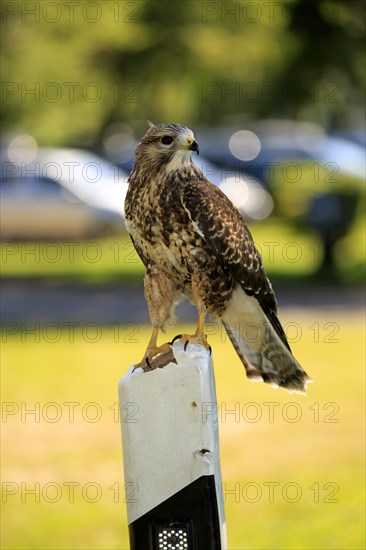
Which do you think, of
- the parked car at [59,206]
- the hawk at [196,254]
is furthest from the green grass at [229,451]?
the parked car at [59,206]

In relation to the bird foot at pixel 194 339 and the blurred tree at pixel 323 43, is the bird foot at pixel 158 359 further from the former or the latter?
the blurred tree at pixel 323 43

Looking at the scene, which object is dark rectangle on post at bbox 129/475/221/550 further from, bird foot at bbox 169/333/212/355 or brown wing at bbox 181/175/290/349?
brown wing at bbox 181/175/290/349

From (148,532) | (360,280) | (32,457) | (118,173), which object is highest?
(118,173)

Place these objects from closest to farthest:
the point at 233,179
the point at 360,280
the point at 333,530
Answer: the point at 333,530 < the point at 360,280 < the point at 233,179

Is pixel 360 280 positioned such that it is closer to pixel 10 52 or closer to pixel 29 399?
pixel 29 399

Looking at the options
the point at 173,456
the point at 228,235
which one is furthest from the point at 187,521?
the point at 228,235

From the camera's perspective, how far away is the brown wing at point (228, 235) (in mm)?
4332

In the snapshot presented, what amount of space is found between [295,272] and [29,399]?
8.50 m

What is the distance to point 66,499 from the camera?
6977 millimetres

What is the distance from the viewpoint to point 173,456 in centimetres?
327

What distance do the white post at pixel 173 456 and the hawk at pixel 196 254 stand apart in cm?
69

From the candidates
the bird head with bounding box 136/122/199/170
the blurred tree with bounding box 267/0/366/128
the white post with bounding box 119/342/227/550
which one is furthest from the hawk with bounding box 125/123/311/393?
the blurred tree with bounding box 267/0/366/128

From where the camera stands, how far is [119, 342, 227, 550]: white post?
127 inches

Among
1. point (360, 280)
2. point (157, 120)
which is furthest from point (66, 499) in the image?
point (157, 120)
